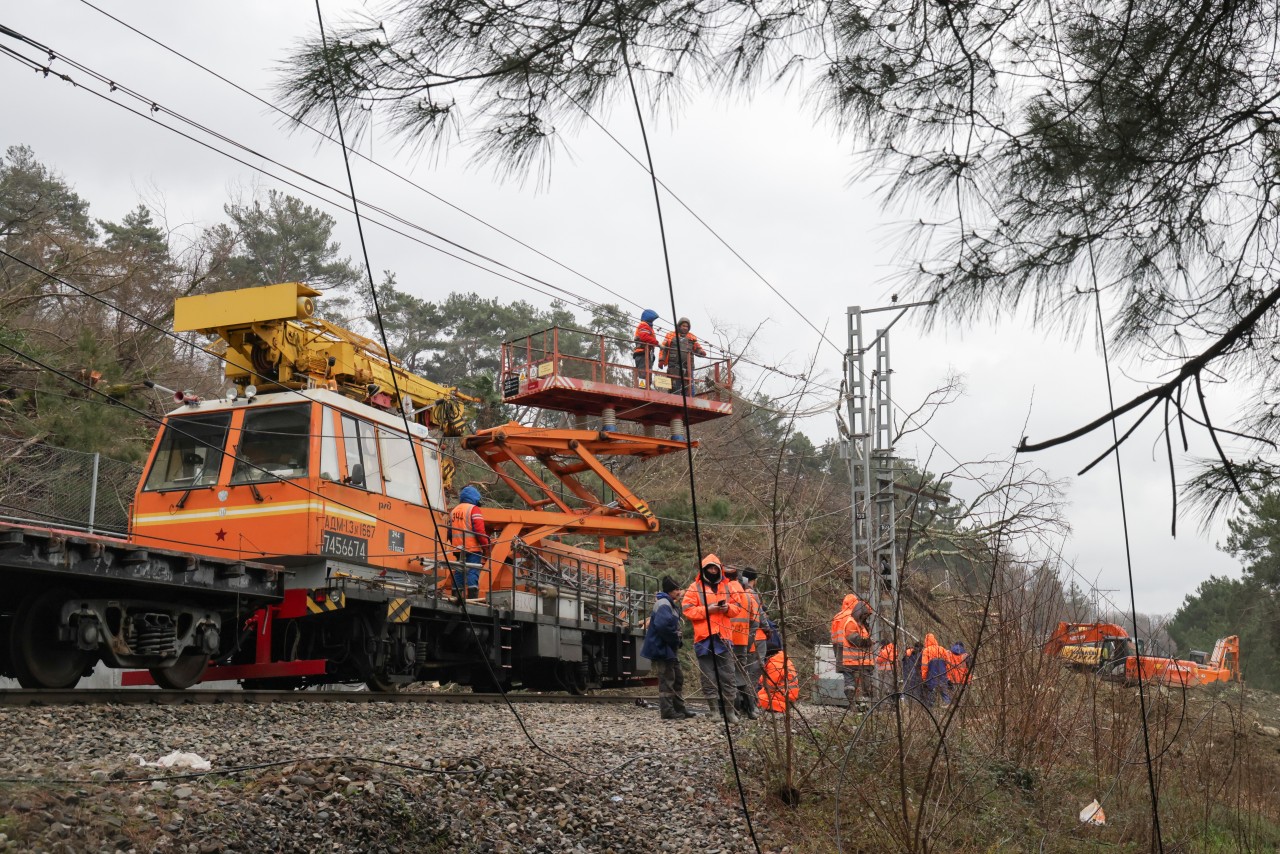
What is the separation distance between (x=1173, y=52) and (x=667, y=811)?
15.7 feet

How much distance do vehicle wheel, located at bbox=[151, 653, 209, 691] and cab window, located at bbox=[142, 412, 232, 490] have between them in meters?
2.40

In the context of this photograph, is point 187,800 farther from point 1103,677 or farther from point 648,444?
point 648,444

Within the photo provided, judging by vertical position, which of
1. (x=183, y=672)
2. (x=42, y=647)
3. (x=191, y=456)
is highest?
(x=191, y=456)

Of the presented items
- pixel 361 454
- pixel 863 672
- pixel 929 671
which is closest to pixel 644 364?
pixel 361 454

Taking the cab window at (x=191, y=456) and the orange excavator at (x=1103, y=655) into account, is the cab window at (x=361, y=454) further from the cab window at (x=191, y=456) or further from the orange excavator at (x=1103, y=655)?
the orange excavator at (x=1103, y=655)

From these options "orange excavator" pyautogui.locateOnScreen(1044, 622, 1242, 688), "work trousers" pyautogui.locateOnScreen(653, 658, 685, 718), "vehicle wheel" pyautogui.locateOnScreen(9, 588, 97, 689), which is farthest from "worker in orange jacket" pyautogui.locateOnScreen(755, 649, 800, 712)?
"vehicle wheel" pyautogui.locateOnScreen(9, 588, 97, 689)

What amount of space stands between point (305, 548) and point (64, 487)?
160 inches

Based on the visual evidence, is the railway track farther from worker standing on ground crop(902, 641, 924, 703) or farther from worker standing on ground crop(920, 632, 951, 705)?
worker standing on ground crop(920, 632, 951, 705)

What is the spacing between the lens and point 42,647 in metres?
8.90

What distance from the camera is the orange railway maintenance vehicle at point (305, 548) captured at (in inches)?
354

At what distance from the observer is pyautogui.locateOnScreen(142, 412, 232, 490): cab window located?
12.3 meters

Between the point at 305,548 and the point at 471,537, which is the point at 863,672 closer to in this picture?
the point at 305,548

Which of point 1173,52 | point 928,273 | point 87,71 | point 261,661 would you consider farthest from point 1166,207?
point 261,661

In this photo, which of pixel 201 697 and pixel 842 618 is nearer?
pixel 201 697
